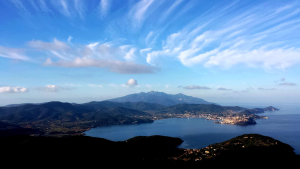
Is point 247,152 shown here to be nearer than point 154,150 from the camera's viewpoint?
Yes

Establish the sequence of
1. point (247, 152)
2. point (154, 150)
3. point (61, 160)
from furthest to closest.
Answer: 1. point (154, 150)
2. point (247, 152)
3. point (61, 160)

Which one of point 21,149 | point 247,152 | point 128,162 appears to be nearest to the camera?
point 21,149

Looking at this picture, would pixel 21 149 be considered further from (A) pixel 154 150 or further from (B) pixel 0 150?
(A) pixel 154 150

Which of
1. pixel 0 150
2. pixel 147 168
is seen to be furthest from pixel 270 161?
pixel 0 150

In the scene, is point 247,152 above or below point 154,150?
above

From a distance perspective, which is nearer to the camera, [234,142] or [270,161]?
[270,161]

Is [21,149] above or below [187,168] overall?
above

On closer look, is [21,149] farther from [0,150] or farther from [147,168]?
[147,168]

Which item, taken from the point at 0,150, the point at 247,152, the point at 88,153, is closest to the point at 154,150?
the point at 88,153

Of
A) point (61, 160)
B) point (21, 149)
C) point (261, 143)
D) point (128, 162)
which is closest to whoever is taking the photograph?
point (61, 160)
